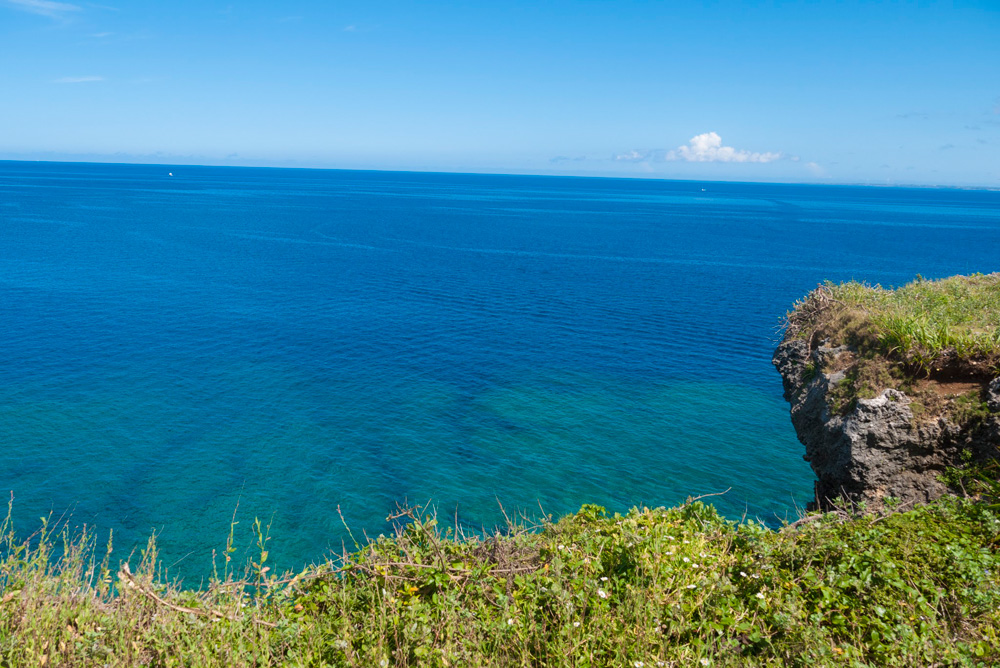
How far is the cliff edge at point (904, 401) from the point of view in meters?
12.6

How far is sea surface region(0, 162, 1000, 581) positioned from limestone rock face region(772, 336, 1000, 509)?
3312 millimetres

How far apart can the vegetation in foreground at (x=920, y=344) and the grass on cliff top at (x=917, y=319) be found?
0.06ft

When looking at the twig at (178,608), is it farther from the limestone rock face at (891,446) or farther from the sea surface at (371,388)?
the limestone rock face at (891,446)

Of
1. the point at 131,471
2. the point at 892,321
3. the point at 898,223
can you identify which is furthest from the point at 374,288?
the point at 898,223

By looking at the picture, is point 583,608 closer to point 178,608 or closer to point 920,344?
point 178,608

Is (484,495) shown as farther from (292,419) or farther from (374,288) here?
(374,288)

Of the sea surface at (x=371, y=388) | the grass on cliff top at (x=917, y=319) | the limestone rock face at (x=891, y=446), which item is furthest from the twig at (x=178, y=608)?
the grass on cliff top at (x=917, y=319)

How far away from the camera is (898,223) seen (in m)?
143

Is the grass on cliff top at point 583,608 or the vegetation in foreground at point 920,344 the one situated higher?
the vegetation in foreground at point 920,344

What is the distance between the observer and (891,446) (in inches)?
518

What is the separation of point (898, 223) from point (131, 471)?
164 metres

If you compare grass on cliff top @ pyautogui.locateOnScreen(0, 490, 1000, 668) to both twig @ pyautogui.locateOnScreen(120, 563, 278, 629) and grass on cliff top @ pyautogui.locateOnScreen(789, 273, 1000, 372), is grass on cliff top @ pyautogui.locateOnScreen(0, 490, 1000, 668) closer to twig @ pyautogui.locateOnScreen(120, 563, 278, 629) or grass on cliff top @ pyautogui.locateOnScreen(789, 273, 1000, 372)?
twig @ pyautogui.locateOnScreen(120, 563, 278, 629)

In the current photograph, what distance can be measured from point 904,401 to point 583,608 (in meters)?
10.2

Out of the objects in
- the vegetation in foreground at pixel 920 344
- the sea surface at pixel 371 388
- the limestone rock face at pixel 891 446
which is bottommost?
the sea surface at pixel 371 388
